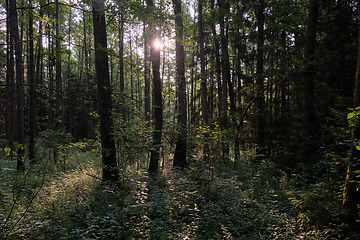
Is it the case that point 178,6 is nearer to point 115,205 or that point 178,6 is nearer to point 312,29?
point 312,29

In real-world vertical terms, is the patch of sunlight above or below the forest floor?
above

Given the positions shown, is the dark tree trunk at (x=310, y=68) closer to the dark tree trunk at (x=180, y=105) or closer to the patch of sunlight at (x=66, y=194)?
the dark tree trunk at (x=180, y=105)

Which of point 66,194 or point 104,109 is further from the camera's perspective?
point 104,109

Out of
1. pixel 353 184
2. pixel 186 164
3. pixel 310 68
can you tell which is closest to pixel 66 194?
pixel 186 164

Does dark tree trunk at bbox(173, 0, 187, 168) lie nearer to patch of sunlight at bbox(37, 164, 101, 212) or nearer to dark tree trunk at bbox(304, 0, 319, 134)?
patch of sunlight at bbox(37, 164, 101, 212)

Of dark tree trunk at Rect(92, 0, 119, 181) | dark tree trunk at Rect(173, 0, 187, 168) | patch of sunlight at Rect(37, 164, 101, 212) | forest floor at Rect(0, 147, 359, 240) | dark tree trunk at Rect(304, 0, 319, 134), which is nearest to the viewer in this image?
forest floor at Rect(0, 147, 359, 240)

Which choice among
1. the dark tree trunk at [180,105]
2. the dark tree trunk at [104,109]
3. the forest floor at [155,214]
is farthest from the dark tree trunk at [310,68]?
the dark tree trunk at [104,109]

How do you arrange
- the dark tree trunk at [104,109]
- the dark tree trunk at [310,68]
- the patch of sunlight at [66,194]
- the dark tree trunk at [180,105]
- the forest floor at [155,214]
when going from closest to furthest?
the forest floor at [155,214]
the patch of sunlight at [66,194]
the dark tree trunk at [104,109]
the dark tree trunk at [310,68]
the dark tree trunk at [180,105]

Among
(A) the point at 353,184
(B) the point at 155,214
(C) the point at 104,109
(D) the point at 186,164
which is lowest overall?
(B) the point at 155,214

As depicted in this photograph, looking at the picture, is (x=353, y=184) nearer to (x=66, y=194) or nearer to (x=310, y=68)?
(x=310, y=68)

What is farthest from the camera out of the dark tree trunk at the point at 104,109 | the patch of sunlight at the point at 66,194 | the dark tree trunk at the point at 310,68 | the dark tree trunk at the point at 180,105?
the dark tree trunk at the point at 180,105

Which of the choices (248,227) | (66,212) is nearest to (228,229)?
(248,227)

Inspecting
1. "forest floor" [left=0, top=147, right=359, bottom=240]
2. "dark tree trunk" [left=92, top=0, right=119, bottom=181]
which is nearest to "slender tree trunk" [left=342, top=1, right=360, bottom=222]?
"forest floor" [left=0, top=147, right=359, bottom=240]

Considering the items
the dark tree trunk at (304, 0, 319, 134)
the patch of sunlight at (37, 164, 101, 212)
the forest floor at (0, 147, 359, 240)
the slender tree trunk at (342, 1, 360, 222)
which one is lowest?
the forest floor at (0, 147, 359, 240)
